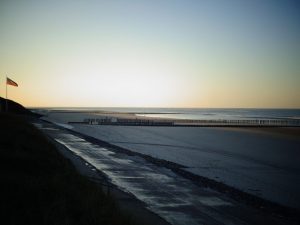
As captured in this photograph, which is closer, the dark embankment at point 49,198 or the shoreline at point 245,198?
the dark embankment at point 49,198

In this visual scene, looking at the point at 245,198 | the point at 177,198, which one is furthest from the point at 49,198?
the point at 245,198

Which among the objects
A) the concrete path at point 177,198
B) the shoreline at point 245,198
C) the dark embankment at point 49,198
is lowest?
the shoreline at point 245,198

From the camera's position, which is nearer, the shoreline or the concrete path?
the concrete path

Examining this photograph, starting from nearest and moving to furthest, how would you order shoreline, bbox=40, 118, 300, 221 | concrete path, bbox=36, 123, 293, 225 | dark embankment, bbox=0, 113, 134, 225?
dark embankment, bbox=0, 113, 134, 225
concrete path, bbox=36, 123, 293, 225
shoreline, bbox=40, 118, 300, 221

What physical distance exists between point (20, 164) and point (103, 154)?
40.9 ft

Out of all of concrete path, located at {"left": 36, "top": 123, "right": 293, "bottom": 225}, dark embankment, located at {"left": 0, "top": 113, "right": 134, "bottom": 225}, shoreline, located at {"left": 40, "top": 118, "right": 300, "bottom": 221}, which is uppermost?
dark embankment, located at {"left": 0, "top": 113, "right": 134, "bottom": 225}

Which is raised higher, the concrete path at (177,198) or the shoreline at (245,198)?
the concrete path at (177,198)

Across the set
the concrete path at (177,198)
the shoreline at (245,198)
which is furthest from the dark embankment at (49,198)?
the shoreline at (245,198)

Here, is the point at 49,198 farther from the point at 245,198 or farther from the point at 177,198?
the point at 245,198

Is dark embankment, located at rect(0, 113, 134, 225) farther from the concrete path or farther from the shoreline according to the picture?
the shoreline

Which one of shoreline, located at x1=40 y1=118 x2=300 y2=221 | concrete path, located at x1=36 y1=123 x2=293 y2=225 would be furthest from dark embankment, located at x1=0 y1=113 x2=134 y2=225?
shoreline, located at x1=40 y1=118 x2=300 y2=221

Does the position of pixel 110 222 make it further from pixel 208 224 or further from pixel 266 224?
pixel 266 224

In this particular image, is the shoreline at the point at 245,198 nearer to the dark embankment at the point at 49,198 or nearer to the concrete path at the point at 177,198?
the concrete path at the point at 177,198

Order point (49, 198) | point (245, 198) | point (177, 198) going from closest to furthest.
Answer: point (49, 198) → point (177, 198) → point (245, 198)
